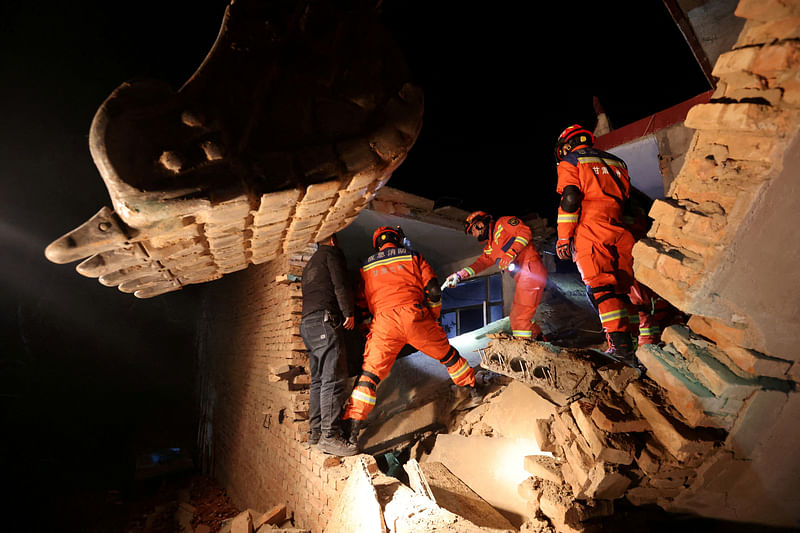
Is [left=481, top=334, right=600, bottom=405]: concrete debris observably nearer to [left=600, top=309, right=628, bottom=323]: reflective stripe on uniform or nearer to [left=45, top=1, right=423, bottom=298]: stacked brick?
[left=600, top=309, right=628, bottom=323]: reflective stripe on uniform

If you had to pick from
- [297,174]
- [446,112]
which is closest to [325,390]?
[297,174]

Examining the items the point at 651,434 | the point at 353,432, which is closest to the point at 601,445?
the point at 651,434

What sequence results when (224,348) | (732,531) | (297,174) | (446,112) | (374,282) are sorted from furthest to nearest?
(446,112) < (224,348) < (374,282) < (732,531) < (297,174)

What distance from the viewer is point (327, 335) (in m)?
3.66

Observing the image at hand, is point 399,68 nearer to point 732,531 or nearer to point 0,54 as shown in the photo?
point 732,531

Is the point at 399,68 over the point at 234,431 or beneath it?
over

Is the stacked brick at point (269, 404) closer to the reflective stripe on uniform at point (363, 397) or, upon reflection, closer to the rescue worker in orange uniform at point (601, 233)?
the reflective stripe on uniform at point (363, 397)

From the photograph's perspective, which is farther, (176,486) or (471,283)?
(471,283)

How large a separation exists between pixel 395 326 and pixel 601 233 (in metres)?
2.39

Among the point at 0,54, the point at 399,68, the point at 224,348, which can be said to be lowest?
the point at 224,348

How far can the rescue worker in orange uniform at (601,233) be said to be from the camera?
2.90 meters

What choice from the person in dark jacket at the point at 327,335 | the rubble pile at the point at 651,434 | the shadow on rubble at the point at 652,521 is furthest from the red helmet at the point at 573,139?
the shadow on rubble at the point at 652,521

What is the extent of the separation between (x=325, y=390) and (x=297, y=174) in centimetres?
293

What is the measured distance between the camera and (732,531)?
71.0 inches
